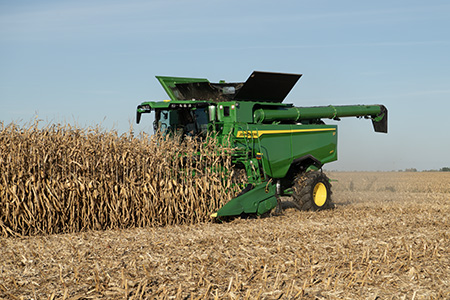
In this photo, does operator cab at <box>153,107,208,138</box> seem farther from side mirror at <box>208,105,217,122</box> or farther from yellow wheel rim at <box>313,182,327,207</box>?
yellow wheel rim at <box>313,182,327,207</box>

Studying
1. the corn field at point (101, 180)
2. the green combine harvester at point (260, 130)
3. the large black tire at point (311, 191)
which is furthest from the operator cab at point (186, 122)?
the large black tire at point (311, 191)

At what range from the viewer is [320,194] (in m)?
10.4

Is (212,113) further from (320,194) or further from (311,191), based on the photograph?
(320,194)

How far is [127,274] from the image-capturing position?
4.73 metres

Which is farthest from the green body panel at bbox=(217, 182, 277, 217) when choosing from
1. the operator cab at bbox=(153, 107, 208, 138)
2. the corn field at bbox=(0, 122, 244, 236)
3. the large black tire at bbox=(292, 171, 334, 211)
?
the operator cab at bbox=(153, 107, 208, 138)

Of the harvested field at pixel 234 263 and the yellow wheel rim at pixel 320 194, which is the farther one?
the yellow wheel rim at pixel 320 194

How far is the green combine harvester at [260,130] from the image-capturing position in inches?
359

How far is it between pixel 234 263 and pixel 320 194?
5475 millimetres

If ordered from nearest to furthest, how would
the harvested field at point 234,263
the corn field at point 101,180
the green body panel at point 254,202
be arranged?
1. the harvested field at point 234,263
2. the corn field at point 101,180
3. the green body panel at point 254,202

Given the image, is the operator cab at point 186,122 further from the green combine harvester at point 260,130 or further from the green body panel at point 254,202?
the green body panel at point 254,202

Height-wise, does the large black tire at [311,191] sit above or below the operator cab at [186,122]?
below

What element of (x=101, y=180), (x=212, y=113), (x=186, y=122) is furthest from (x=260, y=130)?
(x=101, y=180)

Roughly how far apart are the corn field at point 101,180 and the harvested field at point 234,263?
0.36m

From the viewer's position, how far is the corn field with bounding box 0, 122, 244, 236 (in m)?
7.38
